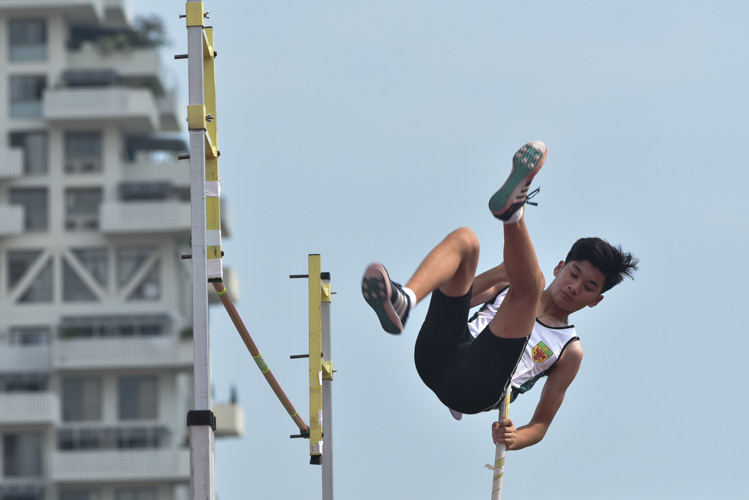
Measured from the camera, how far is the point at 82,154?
37656mm

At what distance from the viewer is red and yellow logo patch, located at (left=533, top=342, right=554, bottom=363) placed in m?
7.50

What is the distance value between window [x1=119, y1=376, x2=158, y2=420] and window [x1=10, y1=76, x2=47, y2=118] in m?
6.95

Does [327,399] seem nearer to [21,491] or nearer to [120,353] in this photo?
[120,353]

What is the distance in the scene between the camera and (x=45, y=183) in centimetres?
3734

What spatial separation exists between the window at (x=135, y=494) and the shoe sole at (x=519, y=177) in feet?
103

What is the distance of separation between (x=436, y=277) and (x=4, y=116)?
32.6 meters

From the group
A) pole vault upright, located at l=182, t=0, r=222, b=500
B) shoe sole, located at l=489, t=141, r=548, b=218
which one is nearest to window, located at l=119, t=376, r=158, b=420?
pole vault upright, located at l=182, t=0, r=222, b=500

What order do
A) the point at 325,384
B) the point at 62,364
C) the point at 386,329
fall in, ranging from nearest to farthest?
the point at 386,329, the point at 325,384, the point at 62,364

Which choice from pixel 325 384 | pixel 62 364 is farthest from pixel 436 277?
pixel 62 364

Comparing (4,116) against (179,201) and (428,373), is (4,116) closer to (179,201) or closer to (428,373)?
(179,201)

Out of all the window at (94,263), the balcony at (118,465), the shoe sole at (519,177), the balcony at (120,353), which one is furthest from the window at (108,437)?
the shoe sole at (519,177)

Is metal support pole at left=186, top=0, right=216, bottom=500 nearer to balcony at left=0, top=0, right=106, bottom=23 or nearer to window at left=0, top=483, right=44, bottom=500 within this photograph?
balcony at left=0, top=0, right=106, bottom=23

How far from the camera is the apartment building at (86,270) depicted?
36.4 m

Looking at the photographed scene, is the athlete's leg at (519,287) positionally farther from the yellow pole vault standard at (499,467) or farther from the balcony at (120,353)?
the balcony at (120,353)
